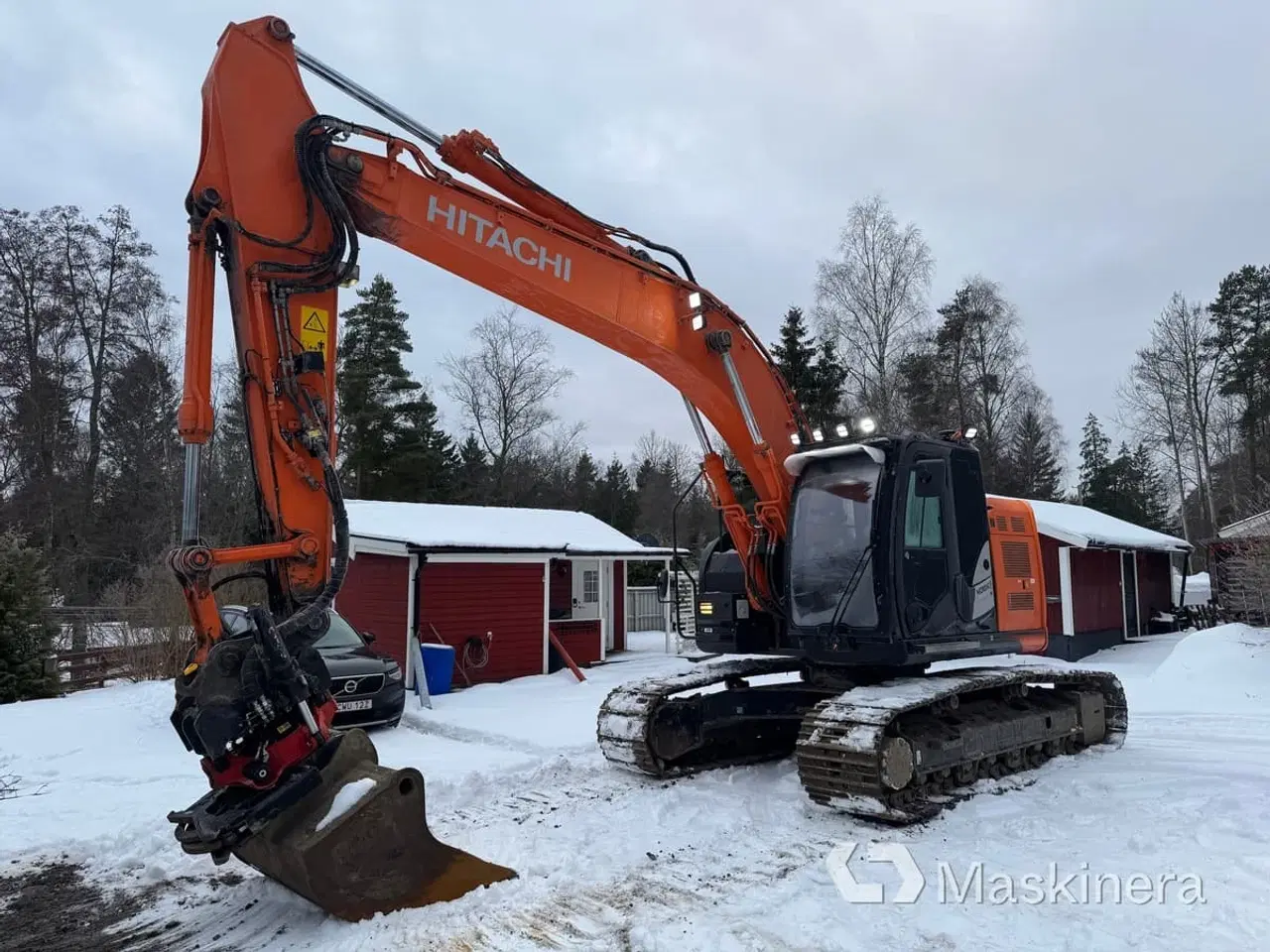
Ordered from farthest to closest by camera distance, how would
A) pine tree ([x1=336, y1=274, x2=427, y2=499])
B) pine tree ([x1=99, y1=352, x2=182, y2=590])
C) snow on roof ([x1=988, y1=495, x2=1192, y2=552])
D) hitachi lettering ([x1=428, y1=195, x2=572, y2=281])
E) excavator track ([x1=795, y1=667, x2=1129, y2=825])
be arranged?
pine tree ([x1=336, y1=274, x2=427, y2=499]) < pine tree ([x1=99, y1=352, x2=182, y2=590]) < snow on roof ([x1=988, y1=495, x2=1192, y2=552]) < excavator track ([x1=795, y1=667, x2=1129, y2=825]) < hitachi lettering ([x1=428, y1=195, x2=572, y2=281])

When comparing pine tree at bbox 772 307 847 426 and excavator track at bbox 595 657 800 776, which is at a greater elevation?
pine tree at bbox 772 307 847 426

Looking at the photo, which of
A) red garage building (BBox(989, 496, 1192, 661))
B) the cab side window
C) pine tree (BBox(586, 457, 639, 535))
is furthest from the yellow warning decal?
pine tree (BBox(586, 457, 639, 535))

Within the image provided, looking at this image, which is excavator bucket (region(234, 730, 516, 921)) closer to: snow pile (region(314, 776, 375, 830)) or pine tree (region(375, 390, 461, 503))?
snow pile (region(314, 776, 375, 830))

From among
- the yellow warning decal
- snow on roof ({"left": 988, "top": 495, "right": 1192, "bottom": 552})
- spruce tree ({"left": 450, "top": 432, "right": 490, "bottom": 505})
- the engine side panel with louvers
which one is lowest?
the engine side panel with louvers

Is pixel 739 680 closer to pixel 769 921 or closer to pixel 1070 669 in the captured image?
pixel 1070 669

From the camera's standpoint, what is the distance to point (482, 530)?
1544cm

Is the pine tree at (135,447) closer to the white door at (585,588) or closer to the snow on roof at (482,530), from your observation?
the snow on roof at (482,530)

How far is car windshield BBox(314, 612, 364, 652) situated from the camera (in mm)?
9819

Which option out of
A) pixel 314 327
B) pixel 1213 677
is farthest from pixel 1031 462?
pixel 314 327

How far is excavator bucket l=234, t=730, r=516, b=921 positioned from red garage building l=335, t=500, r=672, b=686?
822 cm

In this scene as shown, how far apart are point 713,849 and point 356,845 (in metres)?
2.16

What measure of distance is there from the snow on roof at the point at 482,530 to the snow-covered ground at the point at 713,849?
5285 mm

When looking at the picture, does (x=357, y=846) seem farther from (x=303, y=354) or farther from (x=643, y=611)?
(x=643, y=611)

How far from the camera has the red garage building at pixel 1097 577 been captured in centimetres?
1703
